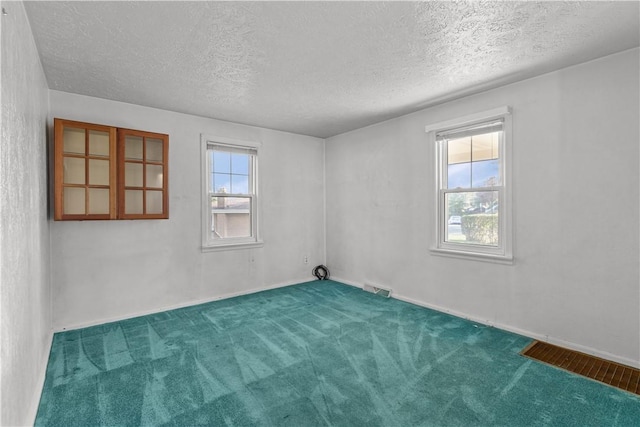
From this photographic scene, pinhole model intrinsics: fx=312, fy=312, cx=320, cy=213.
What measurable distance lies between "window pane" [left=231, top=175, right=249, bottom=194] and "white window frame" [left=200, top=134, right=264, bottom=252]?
0.09 metres

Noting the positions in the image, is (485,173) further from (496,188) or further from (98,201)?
(98,201)

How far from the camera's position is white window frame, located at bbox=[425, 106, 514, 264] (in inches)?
127

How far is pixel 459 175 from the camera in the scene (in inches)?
149

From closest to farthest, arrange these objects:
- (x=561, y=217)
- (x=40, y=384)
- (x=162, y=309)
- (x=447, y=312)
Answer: (x=40, y=384), (x=561, y=217), (x=447, y=312), (x=162, y=309)

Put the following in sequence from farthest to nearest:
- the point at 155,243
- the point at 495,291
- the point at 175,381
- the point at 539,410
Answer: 1. the point at 155,243
2. the point at 495,291
3. the point at 175,381
4. the point at 539,410

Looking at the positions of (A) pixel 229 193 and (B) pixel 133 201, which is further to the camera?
(A) pixel 229 193

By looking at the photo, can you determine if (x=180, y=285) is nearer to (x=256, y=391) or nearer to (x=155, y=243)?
(x=155, y=243)

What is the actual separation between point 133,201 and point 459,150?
388 centimetres

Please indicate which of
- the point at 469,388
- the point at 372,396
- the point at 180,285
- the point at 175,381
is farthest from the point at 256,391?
the point at 180,285

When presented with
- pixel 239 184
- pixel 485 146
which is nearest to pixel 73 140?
pixel 239 184

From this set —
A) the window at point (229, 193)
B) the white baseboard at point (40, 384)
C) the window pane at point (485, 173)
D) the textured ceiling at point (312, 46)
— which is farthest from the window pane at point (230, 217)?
the window pane at point (485, 173)

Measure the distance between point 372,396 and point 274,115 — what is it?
3471mm

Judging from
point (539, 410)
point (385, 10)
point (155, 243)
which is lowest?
point (539, 410)

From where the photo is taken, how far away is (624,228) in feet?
8.42
